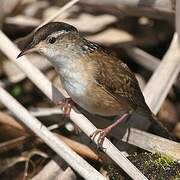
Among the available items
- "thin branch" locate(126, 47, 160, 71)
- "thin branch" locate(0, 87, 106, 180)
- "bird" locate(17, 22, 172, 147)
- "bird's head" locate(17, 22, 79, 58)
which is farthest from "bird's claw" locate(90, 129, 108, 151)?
"thin branch" locate(126, 47, 160, 71)

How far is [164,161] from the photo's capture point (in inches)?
146

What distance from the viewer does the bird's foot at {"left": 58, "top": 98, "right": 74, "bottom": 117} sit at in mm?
3923

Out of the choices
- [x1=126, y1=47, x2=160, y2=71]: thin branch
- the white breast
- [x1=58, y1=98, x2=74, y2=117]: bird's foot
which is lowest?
[x1=126, y1=47, x2=160, y2=71]: thin branch

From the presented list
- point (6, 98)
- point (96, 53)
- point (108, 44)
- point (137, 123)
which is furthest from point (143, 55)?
point (6, 98)

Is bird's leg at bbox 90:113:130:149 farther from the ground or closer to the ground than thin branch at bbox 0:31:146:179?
closer to the ground

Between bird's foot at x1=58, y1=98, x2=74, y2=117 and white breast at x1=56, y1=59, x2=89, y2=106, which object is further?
bird's foot at x1=58, y1=98, x2=74, y2=117

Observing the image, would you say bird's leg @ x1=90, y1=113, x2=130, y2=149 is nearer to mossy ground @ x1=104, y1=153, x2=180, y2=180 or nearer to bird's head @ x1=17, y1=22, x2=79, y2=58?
mossy ground @ x1=104, y1=153, x2=180, y2=180

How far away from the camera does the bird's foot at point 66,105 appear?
392 centimetres

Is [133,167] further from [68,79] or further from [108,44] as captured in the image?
[108,44]

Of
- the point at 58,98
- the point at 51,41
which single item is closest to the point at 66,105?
the point at 58,98

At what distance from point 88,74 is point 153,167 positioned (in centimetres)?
72

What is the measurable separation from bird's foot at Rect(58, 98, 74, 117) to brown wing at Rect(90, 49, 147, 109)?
11.8 inches

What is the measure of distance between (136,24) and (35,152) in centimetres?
153

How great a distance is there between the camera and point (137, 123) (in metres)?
4.34
